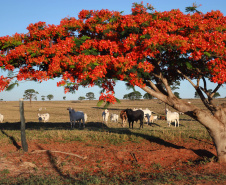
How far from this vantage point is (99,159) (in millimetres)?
10383

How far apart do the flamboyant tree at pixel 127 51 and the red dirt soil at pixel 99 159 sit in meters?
1.45

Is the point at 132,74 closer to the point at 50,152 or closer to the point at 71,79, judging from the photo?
the point at 71,79

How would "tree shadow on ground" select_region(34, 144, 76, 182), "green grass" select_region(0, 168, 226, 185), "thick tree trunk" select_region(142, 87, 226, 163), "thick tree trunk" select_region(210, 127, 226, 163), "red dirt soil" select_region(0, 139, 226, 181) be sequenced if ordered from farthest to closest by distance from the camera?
"thick tree trunk" select_region(210, 127, 226, 163) → "thick tree trunk" select_region(142, 87, 226, 163) → "red dirt soil" select_region(0, 139, 226, 181) → "tree shadow on ground" select_region(34, 144, 76, 182) → "green grass" select_region(0, 168, 226, 185)

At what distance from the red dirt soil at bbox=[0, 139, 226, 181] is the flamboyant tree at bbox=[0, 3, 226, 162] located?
1.45 m

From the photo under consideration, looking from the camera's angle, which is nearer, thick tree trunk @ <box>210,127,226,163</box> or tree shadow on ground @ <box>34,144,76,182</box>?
tree shadow on ground @ <box>34,144,76,182</box>

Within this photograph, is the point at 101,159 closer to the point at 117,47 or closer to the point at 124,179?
the point at 124,179

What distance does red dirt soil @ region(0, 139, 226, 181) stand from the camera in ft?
30.5

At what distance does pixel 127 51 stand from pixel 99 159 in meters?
4.46

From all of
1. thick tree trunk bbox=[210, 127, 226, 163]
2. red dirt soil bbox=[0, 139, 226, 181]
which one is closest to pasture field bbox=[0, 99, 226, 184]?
red dirt soil bbox=[0, 139, 226, 181]

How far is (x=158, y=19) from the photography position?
391 inches

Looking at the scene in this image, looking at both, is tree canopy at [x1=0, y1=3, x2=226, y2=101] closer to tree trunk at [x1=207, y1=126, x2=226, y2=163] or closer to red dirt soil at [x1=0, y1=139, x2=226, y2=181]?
tree trunk at [x1=207, y1=126, x2=226, y2=163]

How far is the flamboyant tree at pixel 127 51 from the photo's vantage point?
8.80 m

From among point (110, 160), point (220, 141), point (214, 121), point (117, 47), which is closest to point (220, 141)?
point (220, 141)

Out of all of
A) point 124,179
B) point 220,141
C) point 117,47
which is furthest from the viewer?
point 220,141
